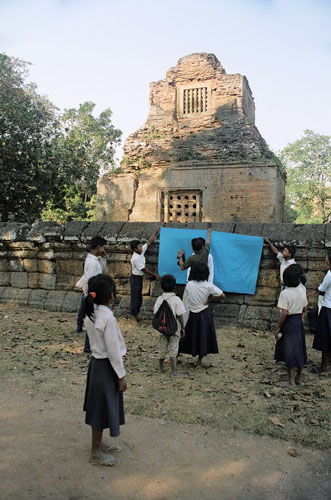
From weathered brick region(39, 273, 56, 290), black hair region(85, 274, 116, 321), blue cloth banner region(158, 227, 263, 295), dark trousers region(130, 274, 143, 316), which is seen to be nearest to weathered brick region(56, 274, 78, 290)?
weathered brick region(39, 273, 56, 290)

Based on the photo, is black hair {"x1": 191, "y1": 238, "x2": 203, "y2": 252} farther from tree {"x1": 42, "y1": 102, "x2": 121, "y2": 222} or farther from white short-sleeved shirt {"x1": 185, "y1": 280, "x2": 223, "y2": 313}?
tree {"x1": 42, "y1": 102, "x2": 121, "y2": 222}

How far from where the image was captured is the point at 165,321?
5.10 metres

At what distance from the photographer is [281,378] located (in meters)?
5.02

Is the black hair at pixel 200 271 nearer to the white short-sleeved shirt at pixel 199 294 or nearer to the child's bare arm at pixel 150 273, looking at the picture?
the white short-sleeved shirt at pixel 199 294

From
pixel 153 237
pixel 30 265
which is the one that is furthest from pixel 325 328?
pixel 30 265

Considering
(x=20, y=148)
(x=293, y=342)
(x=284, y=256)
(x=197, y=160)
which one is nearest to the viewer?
(x=293, y=342)

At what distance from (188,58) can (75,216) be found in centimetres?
1235

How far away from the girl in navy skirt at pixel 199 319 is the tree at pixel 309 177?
31573 mm

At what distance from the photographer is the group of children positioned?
9.89 feet

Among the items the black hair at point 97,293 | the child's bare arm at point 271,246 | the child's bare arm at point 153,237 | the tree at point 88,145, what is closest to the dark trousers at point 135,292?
the child's bare arm at point 153,237

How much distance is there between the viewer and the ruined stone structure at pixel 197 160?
53.3ft

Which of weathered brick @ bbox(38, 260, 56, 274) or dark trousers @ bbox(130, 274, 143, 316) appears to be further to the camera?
weathered brick @ bbox(38, 260, 56, 274)

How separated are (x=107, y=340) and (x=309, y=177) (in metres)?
38.2

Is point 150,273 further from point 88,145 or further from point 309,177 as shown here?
point 309,177
